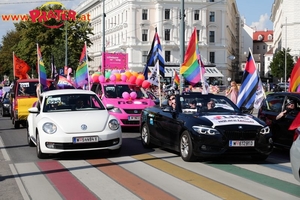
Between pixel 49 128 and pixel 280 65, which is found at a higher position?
pixel 280 65

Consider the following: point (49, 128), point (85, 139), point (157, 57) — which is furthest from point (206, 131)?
point (157, 57)

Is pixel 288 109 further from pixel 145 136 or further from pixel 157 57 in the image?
pixel 157 57

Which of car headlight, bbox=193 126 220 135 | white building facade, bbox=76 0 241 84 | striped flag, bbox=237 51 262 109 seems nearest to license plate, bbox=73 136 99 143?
car headlight, bbox=193 126 220 135

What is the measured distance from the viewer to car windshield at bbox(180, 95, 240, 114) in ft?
39.2

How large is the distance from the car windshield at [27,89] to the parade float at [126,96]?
7.73 feet

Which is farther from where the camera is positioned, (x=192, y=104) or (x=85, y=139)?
(x=192, y=104)

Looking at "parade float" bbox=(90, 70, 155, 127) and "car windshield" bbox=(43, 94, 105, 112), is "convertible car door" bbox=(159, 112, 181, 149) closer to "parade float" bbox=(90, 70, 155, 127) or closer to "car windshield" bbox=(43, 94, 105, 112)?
"car windshield" bbox=(43, 94, 105, 112)

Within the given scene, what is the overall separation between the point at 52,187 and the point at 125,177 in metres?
1.39

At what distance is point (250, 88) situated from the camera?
1614 cm

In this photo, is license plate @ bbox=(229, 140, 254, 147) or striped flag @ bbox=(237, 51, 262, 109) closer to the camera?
license plate @ bbox=(229, 140, 254, 147)

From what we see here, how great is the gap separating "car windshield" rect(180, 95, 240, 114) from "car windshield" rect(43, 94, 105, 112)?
1.98 meters

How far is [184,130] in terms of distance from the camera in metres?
11.4

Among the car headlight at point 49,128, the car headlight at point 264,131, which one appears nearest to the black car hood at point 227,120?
the car headlight at point 264,131

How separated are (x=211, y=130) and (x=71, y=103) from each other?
3710 mm
